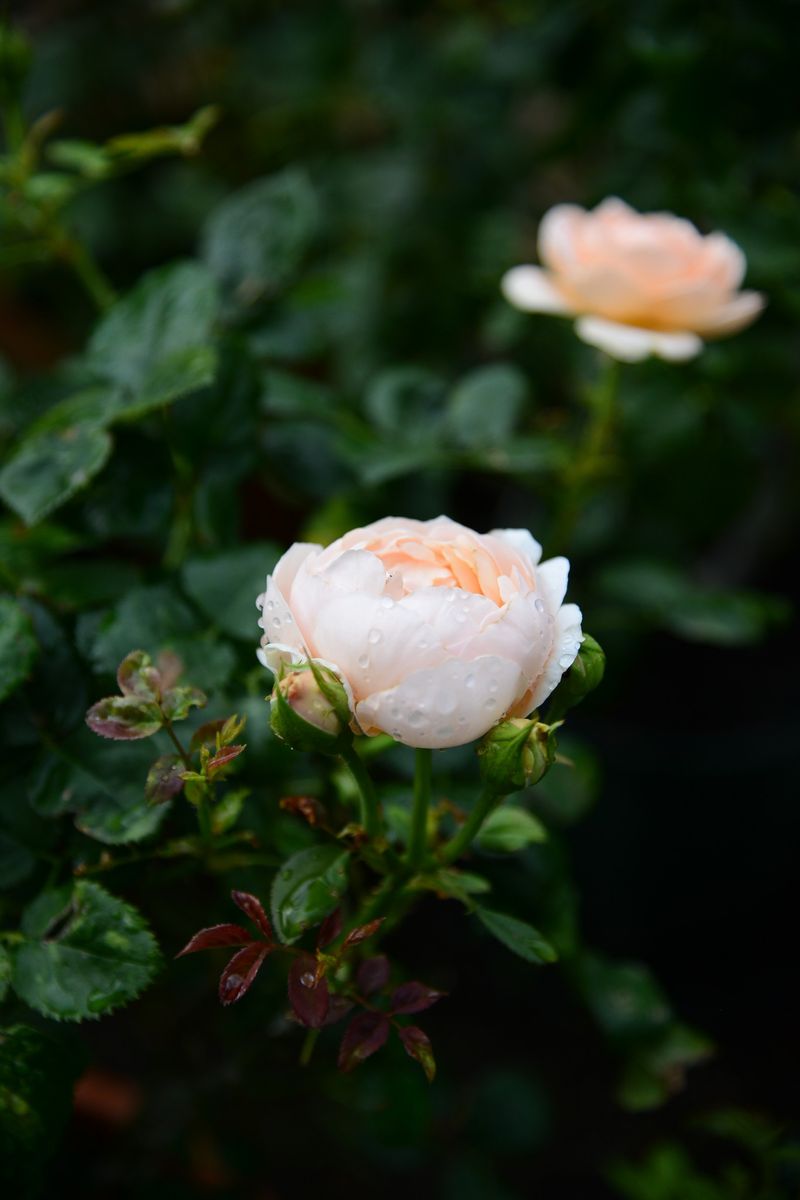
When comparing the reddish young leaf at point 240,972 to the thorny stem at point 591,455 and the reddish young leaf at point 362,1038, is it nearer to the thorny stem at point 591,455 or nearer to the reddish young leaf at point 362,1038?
the reddish young leaf at point 362,1038

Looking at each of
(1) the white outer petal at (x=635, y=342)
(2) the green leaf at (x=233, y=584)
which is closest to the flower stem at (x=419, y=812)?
(2) the green leaf at (x=233, y=584)

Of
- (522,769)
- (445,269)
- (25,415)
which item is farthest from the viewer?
(445,269)

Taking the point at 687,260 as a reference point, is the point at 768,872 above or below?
below

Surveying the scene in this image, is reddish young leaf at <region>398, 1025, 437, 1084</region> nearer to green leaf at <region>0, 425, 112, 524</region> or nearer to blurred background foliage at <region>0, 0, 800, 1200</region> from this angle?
blurred background foliage at <region>0, 0, 800, 1200</region>

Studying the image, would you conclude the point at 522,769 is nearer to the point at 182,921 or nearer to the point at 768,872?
the point at 182,921

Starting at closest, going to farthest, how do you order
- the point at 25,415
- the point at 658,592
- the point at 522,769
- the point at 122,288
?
1. the point at 522,769
2. the point at 25,415
3. the point at 658,592
4. the point at 122,288

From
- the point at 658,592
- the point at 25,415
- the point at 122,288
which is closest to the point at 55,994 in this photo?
the point at 25,415

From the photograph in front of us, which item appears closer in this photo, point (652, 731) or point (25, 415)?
point (25, 415)

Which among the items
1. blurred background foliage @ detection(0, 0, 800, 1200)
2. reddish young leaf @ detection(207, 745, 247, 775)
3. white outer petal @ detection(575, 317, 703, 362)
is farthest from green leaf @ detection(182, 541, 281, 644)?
white outer petal @ detection(575, 317, 703, 362)
